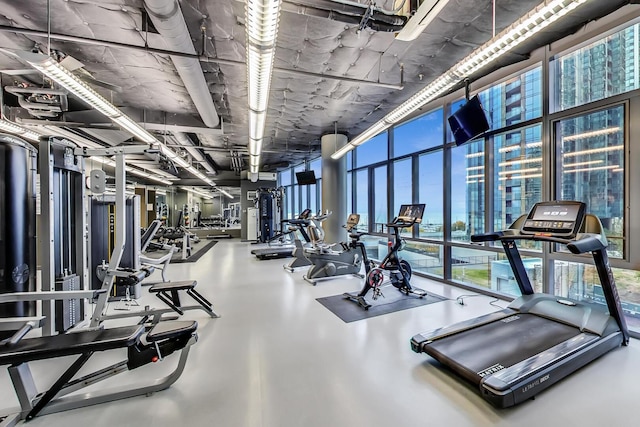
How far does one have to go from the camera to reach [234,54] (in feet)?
11.8

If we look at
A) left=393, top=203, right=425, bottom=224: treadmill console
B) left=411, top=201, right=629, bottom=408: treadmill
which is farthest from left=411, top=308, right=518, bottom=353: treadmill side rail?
left=393, top=203, right=425, bottom=224: treadmill console

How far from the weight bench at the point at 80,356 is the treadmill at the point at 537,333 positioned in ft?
6.89

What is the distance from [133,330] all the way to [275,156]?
9.25 m

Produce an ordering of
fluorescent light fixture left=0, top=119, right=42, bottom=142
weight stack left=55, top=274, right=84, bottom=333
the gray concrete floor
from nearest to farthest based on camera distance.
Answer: the gray concrete floor
weight stack left=55, top=274, right=84, bottom=333
fluorescent light fixture left=0, top=119, right=42, bottom=142

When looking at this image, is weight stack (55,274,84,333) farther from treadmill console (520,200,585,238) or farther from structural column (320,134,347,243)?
structural column (320,134,347,243)

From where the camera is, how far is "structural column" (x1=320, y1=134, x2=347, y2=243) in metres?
7.28

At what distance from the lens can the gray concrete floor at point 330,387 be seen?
1.79m

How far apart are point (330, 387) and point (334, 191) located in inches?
219

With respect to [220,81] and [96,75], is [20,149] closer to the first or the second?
[96,75]

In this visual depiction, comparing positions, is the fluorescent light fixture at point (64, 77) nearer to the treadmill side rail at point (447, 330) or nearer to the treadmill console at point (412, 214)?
the treadmill side rail at point (447, 330)

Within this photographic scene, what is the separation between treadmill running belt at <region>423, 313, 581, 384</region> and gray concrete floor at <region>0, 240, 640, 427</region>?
0.51ft

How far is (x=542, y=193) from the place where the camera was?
3.72 meters

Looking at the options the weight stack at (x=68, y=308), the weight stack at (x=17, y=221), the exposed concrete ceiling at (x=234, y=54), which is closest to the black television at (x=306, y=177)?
the exposed concrete ceiling at (x=234, y=54)

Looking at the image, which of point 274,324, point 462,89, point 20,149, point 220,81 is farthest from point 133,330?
point 462,89
